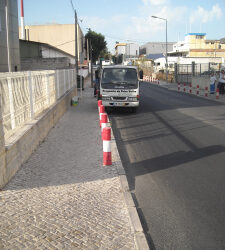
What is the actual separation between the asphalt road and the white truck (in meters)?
3.10

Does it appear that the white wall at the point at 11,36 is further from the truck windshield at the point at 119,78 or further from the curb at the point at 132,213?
the curb at the point at 132,213

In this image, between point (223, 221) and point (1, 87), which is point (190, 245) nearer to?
point (223, 221)

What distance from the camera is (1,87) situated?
562 cm

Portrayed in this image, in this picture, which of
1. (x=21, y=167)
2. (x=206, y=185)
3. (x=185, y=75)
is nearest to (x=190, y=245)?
(x=206, y=185)

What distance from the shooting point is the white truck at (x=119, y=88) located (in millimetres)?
14695

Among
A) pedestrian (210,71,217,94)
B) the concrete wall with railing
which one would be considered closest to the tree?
pedestrian (210,71,217,94)

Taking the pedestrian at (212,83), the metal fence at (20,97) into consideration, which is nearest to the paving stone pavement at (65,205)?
the metal fence at (20,97)

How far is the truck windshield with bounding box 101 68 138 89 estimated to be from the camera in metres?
14.9

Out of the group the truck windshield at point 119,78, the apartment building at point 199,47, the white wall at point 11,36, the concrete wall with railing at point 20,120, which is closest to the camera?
the concrete wall with railing at point 20,120

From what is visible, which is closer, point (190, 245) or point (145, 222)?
point (190, 245)

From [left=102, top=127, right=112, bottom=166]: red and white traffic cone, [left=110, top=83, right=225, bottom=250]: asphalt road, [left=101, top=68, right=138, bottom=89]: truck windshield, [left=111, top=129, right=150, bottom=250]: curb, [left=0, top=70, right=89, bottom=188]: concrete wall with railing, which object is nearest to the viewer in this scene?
[left=111, top=129, right=150, bottom=250]: curb

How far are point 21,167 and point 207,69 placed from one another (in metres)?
29.8

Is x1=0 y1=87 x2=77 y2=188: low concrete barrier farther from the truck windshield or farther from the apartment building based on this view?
the apartment building

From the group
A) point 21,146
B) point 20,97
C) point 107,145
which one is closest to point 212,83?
point 107,145
